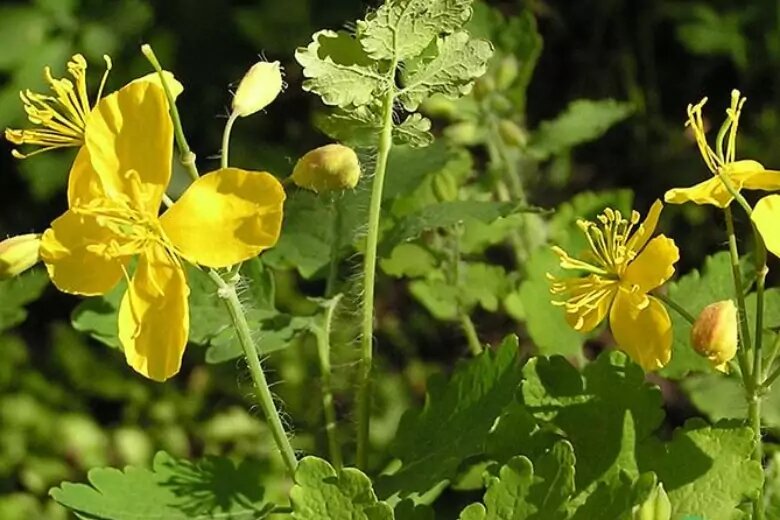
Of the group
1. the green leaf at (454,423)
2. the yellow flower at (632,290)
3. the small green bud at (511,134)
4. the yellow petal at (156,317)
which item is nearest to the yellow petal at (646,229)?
the yellow flower at (632,290)

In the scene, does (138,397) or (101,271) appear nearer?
(101,271)

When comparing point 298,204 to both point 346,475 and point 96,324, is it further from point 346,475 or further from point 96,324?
point 346,475

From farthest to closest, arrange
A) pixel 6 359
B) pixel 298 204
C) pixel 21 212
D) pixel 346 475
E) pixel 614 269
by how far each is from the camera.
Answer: pixel 21 212
pixel 6 359
pixel 298 204
pixel 614 269
pixel 346 475

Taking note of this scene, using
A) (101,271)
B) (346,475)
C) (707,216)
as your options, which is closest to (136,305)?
(101,271)

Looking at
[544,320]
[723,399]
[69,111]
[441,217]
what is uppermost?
[69,111]

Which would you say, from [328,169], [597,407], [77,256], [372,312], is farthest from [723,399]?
[77,256]

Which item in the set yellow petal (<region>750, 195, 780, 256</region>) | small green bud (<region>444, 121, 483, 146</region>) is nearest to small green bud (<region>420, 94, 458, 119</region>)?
small green bud (<region>444, 121, 483, 146</region>)

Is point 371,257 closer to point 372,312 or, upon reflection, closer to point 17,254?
point 372,312

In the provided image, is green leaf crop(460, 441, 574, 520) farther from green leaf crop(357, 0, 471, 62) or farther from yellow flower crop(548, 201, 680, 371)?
green leaf crop(357, 0, 471, 62)
